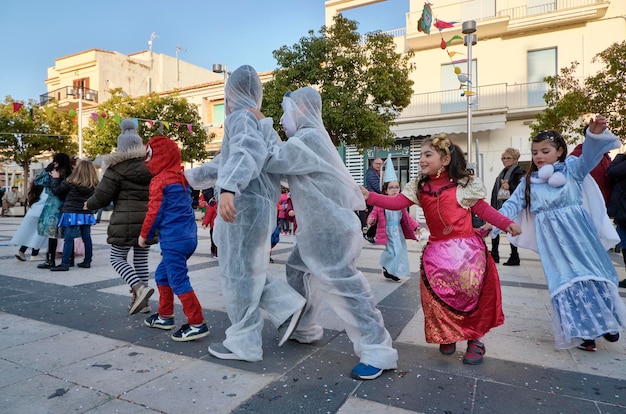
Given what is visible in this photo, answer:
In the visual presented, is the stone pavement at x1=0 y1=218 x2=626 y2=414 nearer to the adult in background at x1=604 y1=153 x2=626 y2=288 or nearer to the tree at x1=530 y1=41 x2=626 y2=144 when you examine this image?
the adult in background at x1=604 y1=153 x2=626 y2=288

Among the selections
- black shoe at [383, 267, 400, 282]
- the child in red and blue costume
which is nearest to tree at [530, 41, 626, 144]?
black shoe at [383, 267, 400, 282]

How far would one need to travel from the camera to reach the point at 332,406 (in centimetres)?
225

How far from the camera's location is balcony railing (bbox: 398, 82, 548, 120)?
Answer: 17.3 metres

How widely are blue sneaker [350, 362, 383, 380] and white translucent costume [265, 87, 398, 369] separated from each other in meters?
0.03

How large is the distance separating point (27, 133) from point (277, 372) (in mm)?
24988

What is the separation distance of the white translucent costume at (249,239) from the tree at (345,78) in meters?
11.5

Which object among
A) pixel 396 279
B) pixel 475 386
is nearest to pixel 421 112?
pixel 396 279

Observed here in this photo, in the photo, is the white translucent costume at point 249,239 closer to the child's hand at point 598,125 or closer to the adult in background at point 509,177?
the child's hand at point 598,125

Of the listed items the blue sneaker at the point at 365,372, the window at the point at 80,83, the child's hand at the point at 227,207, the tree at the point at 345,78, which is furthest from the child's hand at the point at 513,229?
the window at the point at 80,83

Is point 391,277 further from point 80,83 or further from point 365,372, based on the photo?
point 80,83

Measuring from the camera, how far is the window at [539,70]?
17.2m

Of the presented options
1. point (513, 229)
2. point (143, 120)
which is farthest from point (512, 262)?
point (143, 120)

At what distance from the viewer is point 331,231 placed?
8.82 ft

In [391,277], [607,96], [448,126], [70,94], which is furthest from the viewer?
[70,94]
